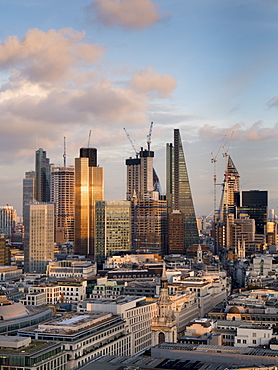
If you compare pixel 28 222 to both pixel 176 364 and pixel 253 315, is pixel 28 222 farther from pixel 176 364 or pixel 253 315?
pixel 176 364

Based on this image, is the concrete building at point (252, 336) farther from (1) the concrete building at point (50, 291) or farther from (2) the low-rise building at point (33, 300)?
(1) the concrete building at point (50, 291)

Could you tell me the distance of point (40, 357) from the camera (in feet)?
198

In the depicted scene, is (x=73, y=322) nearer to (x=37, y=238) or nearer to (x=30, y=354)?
(x=30, y=354)

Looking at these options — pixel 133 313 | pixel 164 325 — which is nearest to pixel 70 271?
pixel 133 313

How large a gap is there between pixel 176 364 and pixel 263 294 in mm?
58334

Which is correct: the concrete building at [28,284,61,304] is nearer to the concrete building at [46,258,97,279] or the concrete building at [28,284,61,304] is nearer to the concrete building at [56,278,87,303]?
the concrete building at [56,278,87,303]

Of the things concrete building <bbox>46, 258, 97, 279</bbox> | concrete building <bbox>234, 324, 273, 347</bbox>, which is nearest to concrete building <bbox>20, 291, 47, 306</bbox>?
concrete building <bbox>46, 258, 97, 279</bbox>

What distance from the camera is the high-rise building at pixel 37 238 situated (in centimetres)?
16400

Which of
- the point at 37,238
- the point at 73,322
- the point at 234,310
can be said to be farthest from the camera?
the point at 37,238

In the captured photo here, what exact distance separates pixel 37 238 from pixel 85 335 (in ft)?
314

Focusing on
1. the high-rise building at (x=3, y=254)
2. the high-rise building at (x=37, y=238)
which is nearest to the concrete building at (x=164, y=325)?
the high-rise building at (x=37, y=238)

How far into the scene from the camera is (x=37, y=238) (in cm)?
16438

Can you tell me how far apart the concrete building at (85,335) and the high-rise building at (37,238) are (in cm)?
8353

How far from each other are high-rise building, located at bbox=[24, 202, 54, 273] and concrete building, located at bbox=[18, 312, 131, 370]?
83532mm
